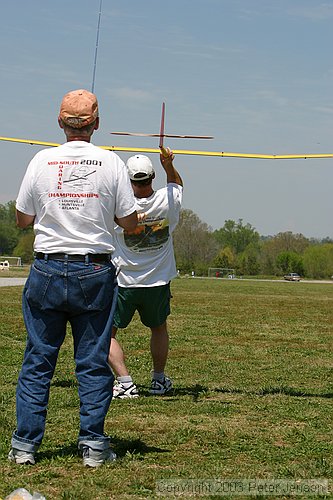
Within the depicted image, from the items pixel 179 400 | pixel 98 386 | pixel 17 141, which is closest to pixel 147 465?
pixel 98 386

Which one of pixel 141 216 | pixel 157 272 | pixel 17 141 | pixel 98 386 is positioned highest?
pixel 17 141

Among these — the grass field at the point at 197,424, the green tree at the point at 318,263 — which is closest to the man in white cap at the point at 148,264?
the grass field at the point at 197,424

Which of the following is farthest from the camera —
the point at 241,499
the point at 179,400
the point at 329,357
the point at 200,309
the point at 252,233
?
the point at 252,233

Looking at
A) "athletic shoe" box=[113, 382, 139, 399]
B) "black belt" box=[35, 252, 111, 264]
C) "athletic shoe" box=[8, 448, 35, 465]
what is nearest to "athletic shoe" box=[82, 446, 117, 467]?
→ "athletic shoe" box=[8, 448, 35, 465]

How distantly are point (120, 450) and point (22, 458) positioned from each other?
624 millimetres

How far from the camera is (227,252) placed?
120375 millimetres

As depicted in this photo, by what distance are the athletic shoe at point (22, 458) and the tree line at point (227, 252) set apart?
9765cm

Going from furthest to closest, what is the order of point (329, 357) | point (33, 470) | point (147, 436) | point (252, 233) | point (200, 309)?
point (252, 233), point (200, 309), point (329, 357), point (147, 436), point (33, 470)

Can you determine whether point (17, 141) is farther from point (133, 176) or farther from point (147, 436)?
point (147, 436)

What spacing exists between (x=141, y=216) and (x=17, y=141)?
1.19 m

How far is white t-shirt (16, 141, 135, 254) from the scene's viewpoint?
4.60 m

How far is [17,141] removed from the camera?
6.94m

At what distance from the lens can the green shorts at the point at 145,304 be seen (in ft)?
23.2

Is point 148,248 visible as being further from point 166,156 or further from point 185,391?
point 185,391
